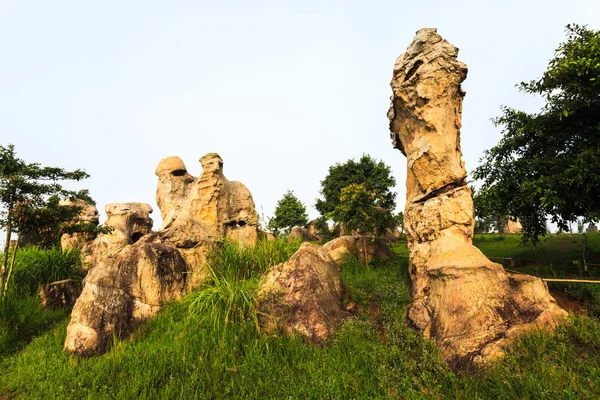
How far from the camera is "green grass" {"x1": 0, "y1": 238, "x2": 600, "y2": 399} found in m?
4.12

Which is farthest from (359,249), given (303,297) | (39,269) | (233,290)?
(39,269)

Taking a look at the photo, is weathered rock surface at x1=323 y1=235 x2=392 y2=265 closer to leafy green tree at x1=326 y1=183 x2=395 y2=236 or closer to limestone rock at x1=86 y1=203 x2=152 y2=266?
leafy green tree at x1=326 y1=183 x2=395 y2=236

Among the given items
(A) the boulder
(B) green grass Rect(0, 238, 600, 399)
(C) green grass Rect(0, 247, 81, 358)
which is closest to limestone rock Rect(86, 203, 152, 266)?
(C) green grass Rect(0, 247, 81, 358)

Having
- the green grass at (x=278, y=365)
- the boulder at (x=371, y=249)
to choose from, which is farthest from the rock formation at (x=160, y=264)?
the boulder at (x=371, y=249)

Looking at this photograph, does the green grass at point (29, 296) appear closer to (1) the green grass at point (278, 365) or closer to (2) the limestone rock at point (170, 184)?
(1) the green grass at point (278, 365)

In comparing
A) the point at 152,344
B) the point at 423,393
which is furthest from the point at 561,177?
the point at 152,344

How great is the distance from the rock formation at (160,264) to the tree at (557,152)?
34.0 feet

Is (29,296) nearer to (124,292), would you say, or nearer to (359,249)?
(124,292)

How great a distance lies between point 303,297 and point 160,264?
14.9 ft

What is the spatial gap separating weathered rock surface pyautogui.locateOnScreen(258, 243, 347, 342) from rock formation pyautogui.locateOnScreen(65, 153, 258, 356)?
315 centimetres

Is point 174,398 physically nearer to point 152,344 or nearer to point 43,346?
point 152,344

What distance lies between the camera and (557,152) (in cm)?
1018

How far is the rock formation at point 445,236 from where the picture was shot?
5555mm

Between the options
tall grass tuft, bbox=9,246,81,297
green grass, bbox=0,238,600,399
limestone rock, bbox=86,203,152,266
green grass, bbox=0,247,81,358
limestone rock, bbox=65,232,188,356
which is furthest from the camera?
limestone rock, bbox=86,203,152,266
